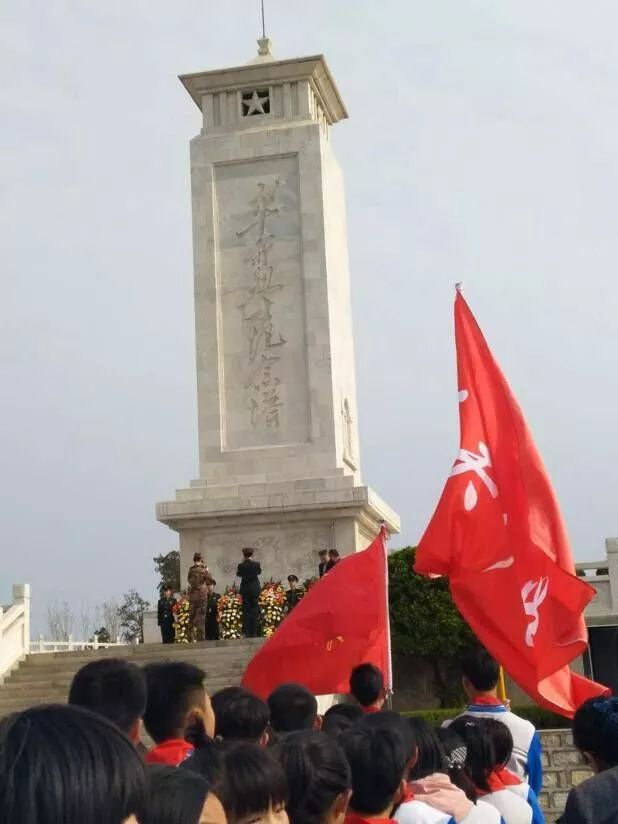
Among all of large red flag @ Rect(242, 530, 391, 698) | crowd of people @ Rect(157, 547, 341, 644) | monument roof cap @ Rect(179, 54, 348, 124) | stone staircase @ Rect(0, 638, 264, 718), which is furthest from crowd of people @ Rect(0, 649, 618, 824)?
monument roof cap @ Rect(179, 54, 348, 124)

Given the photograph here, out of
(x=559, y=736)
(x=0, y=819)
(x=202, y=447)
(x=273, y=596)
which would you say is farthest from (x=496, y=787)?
(x=202, y=447)

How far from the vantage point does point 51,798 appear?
152 cm

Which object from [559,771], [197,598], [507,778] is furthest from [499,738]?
A: [197,598]

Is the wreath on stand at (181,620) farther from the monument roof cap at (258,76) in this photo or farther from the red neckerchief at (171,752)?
the red neckerchief at (171,752)

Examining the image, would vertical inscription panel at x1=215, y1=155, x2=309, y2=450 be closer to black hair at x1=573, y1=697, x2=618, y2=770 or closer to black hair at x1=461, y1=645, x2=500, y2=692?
black hair at x1=461, y1=645, x2=500, y2=692

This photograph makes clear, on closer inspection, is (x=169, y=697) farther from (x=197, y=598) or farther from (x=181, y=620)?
(x=181, y=620)

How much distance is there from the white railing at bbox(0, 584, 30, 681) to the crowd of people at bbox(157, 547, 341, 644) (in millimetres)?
1986

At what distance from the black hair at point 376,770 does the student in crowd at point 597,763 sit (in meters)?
0.49

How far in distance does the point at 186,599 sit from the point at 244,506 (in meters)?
2.51

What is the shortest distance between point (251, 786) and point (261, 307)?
1867 centimetres

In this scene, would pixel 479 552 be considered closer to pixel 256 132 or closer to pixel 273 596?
pixel 273 596

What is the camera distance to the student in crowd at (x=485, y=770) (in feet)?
15.4

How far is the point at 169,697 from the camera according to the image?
418cm

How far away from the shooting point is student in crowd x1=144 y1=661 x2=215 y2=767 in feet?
13.6
